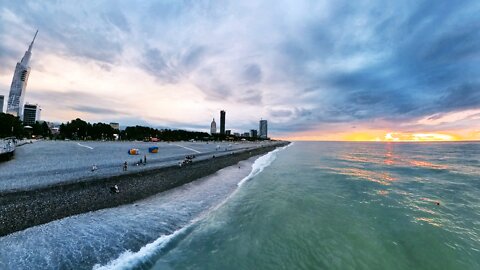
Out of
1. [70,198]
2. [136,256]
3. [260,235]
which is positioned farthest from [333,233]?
[70,198]

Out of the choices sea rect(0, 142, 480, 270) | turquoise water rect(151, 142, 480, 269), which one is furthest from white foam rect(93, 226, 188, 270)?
turquoise water rect(151, 142, 480, 269)

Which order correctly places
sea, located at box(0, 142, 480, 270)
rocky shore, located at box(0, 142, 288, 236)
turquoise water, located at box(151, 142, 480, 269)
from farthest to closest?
rocky shore, located at box(0, 142, 288, 236), turquoise water, located at box(151, 142, 480, 269), sea, located at box(0, 142, 480, 270)

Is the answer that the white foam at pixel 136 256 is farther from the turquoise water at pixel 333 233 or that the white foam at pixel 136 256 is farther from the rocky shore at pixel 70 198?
the rocky shore at pixel 70 198

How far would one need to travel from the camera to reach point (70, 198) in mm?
20203

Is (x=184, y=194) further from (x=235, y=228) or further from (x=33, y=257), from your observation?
(x=33, y=257)

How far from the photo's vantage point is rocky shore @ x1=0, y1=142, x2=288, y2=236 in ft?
52.0

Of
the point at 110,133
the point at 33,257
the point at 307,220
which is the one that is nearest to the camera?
the point at 33,257

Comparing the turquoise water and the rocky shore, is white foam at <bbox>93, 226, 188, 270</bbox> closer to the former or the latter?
the turquoise water

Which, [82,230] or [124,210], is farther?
[124,210]

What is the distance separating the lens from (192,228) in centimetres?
1666

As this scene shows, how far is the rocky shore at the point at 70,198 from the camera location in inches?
624

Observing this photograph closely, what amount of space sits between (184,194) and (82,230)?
11500 mm

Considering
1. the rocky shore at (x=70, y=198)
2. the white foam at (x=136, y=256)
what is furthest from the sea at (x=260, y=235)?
the rocky shore at (x=70, y=198)

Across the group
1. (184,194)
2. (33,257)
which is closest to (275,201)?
(184,194)
